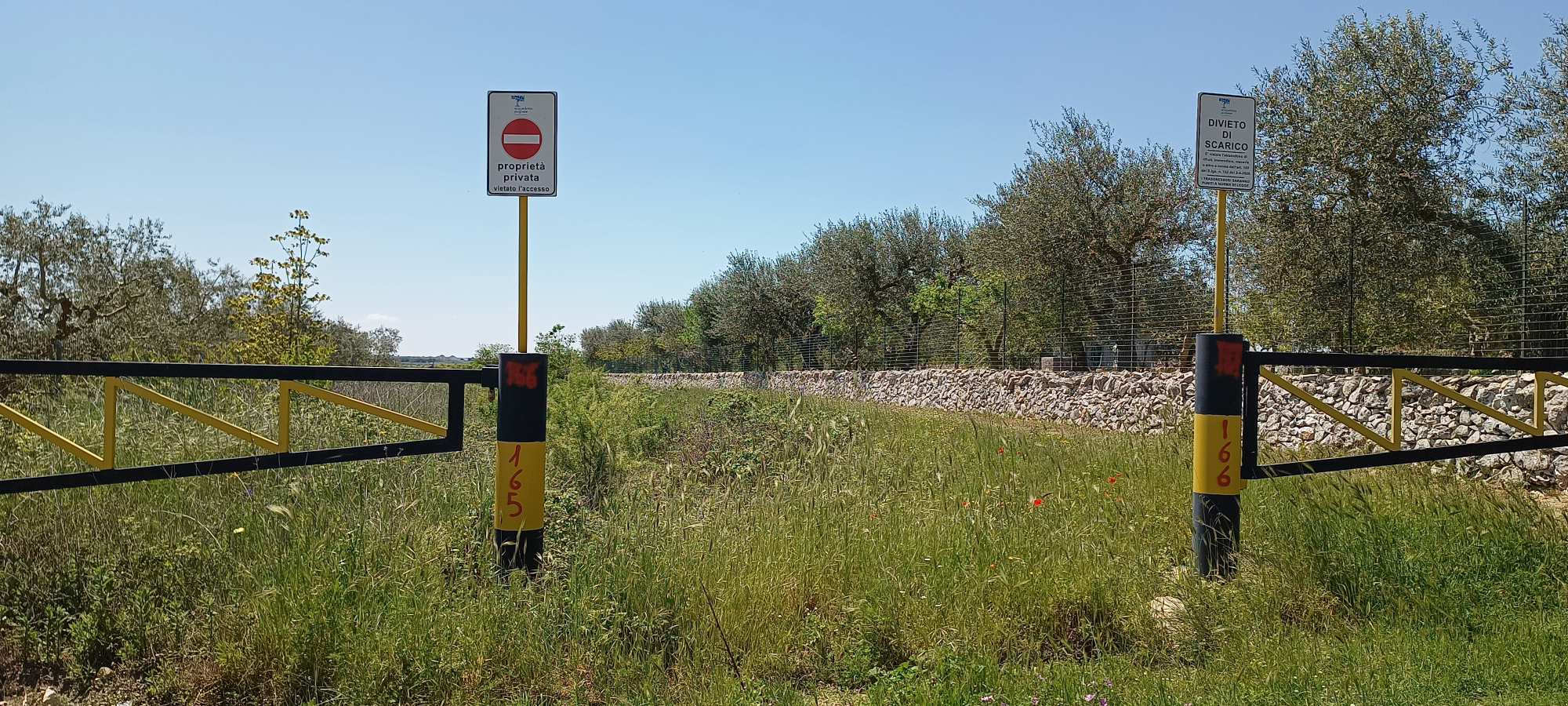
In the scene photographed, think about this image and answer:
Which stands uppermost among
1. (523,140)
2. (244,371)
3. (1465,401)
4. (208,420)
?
(523,140)

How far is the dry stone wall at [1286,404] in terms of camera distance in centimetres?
938

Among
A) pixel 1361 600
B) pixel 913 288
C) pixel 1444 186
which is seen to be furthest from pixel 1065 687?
pixel 913 288

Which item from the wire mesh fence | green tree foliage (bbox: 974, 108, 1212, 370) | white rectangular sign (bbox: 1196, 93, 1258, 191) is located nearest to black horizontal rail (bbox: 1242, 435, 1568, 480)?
white rectangular sign (bbox: 1196, 93, 1258, 191)

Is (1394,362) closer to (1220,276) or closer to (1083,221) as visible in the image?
(1220,276)

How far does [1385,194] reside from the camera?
13367 millimetres

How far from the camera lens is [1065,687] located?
338 cm

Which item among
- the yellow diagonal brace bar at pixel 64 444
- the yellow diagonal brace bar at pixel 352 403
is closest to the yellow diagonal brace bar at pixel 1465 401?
the yellow diagonal brace bar at pixel 352 403

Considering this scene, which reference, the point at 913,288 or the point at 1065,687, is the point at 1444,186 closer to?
the point at 1065,687

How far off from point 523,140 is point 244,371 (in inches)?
69.3

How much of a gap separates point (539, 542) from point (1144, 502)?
421 cm

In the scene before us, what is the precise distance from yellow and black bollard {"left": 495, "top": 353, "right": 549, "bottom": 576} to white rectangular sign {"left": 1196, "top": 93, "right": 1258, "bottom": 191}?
164 inches

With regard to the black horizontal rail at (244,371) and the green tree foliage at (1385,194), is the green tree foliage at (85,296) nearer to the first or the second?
the black horizontal rail at (244,371)

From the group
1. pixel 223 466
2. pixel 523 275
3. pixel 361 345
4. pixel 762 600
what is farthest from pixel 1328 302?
pixel 361 345

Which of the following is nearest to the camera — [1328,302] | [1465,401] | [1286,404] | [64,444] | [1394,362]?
[64,444]
